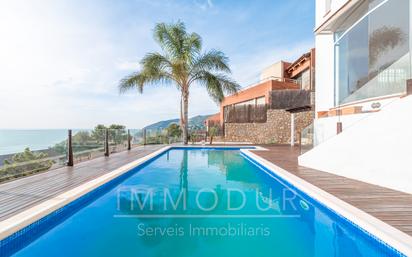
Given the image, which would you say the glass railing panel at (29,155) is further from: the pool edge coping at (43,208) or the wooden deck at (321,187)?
the pool edge coping at (43,208)

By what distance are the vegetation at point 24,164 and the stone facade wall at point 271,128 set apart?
13.4 meters

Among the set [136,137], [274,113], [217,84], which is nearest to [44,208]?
[136,137]

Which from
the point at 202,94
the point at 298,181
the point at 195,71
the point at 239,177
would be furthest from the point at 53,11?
the point at 298,181

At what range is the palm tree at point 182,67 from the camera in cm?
1384

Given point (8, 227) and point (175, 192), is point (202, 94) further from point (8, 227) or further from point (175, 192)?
point (8, 227)

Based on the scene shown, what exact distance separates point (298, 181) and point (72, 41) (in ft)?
37.5

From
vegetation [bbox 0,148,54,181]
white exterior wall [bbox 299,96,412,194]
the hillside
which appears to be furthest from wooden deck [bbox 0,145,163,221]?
the hillside

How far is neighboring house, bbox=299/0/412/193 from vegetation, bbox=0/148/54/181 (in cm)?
703

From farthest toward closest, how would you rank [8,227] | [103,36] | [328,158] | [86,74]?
[86,74]
[103,36]
[328,158]
[8,227]

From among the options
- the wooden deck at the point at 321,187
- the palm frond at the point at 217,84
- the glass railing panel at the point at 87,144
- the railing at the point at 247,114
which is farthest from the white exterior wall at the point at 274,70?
the wooden deck at the point at 321,187

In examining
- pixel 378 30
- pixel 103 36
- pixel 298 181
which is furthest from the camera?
pixel 103 36

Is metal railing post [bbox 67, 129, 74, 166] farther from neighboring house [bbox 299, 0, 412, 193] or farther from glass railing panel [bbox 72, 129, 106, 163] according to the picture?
neighboring house [bbox 299, 0, 412, 193]

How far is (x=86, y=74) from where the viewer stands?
15688mm

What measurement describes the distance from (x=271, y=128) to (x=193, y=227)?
13923mm
